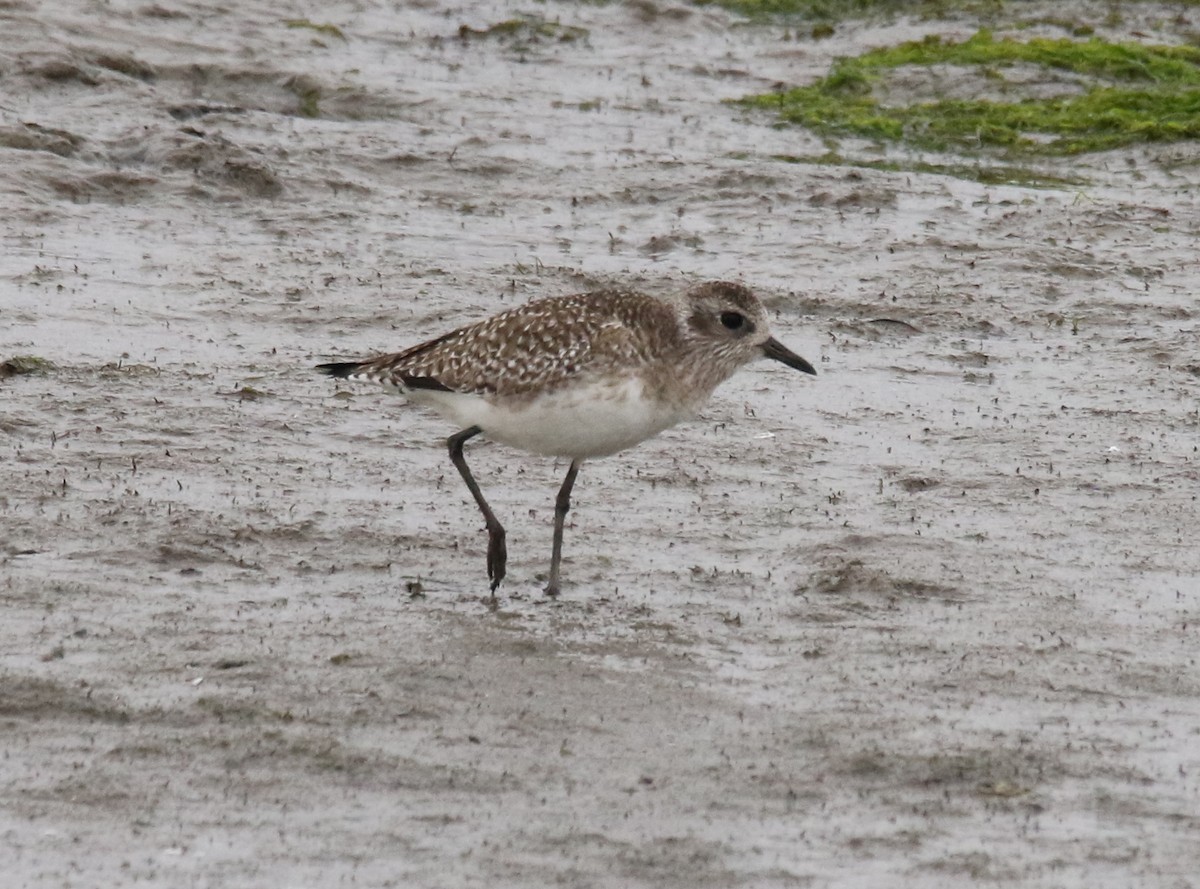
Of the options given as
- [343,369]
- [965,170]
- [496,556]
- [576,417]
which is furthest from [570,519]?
[965,170]

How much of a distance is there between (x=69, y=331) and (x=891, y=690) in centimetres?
558

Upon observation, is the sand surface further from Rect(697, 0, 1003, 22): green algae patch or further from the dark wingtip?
Rect(697, 0, 1003, 22): green algae patch

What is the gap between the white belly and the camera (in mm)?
7832

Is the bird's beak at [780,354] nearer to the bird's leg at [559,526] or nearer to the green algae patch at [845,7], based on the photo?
the bird's leg at [559,526]

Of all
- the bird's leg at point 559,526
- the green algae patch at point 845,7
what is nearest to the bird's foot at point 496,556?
the bird's leg at point 559,526

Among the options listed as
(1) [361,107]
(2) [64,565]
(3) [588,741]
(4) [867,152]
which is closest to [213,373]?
(2) [64,565]

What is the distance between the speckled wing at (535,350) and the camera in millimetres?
7887

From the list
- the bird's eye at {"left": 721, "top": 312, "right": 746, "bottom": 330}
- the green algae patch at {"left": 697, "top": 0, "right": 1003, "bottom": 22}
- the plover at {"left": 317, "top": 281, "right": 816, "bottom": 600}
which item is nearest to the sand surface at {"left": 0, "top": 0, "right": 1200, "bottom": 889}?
the plover at {"left": 317, "top": 281, "right": 816, "bottom": 600}

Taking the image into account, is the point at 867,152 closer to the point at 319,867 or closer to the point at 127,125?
the point at 127,125

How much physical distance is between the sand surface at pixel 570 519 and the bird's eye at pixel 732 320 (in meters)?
1.01

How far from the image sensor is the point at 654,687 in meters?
7.12

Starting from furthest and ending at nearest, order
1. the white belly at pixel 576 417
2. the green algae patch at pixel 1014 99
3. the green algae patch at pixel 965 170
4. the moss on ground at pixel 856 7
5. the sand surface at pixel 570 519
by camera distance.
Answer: the moss on ground at pixel 856 7 → the green algae patch at pixel 1014 99 → the green algae patch at pixel 965 170 → the white belly at pixel 576 417 → the sand surface at pixel 570 519

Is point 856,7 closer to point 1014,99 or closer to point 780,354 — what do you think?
point 1014,99

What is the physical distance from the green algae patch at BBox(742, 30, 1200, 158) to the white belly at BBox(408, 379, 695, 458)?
8.53 m
